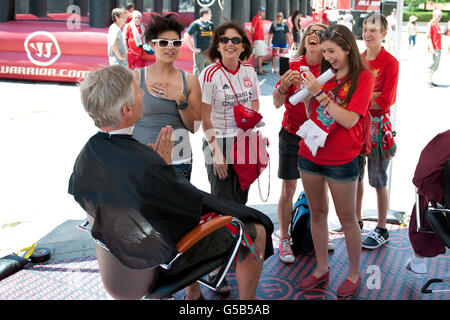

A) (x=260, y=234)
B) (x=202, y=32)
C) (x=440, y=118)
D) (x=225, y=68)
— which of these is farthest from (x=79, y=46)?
(x=260, y=234)

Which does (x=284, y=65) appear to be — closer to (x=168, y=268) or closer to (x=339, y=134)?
(x=339, y=134)

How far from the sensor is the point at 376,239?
3.79 m

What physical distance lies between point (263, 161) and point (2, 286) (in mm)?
1789

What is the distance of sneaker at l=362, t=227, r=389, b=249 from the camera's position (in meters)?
3.76

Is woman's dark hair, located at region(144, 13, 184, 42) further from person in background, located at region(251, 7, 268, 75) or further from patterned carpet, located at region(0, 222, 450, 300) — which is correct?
person in background, located at region(251, 7, 268, 75)

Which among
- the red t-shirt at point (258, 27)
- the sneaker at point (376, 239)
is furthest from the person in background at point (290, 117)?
the red t-shirt at point (258, 27)

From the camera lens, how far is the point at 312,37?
3.18 meters

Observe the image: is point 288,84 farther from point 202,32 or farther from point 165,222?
point 202,32

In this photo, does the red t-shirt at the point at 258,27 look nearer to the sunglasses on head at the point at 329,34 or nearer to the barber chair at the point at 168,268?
the sunglasses on head at the point at 329,34

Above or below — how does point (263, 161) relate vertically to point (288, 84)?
below

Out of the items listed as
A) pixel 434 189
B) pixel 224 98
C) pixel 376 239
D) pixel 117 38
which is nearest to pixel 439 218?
pixel 434 189

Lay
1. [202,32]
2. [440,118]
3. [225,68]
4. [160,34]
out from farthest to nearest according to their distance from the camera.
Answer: [202,32]
[440,118]
[225,68]
[160,34]

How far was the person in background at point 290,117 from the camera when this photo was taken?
318 cm

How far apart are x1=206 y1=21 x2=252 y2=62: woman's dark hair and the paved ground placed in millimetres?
1521
